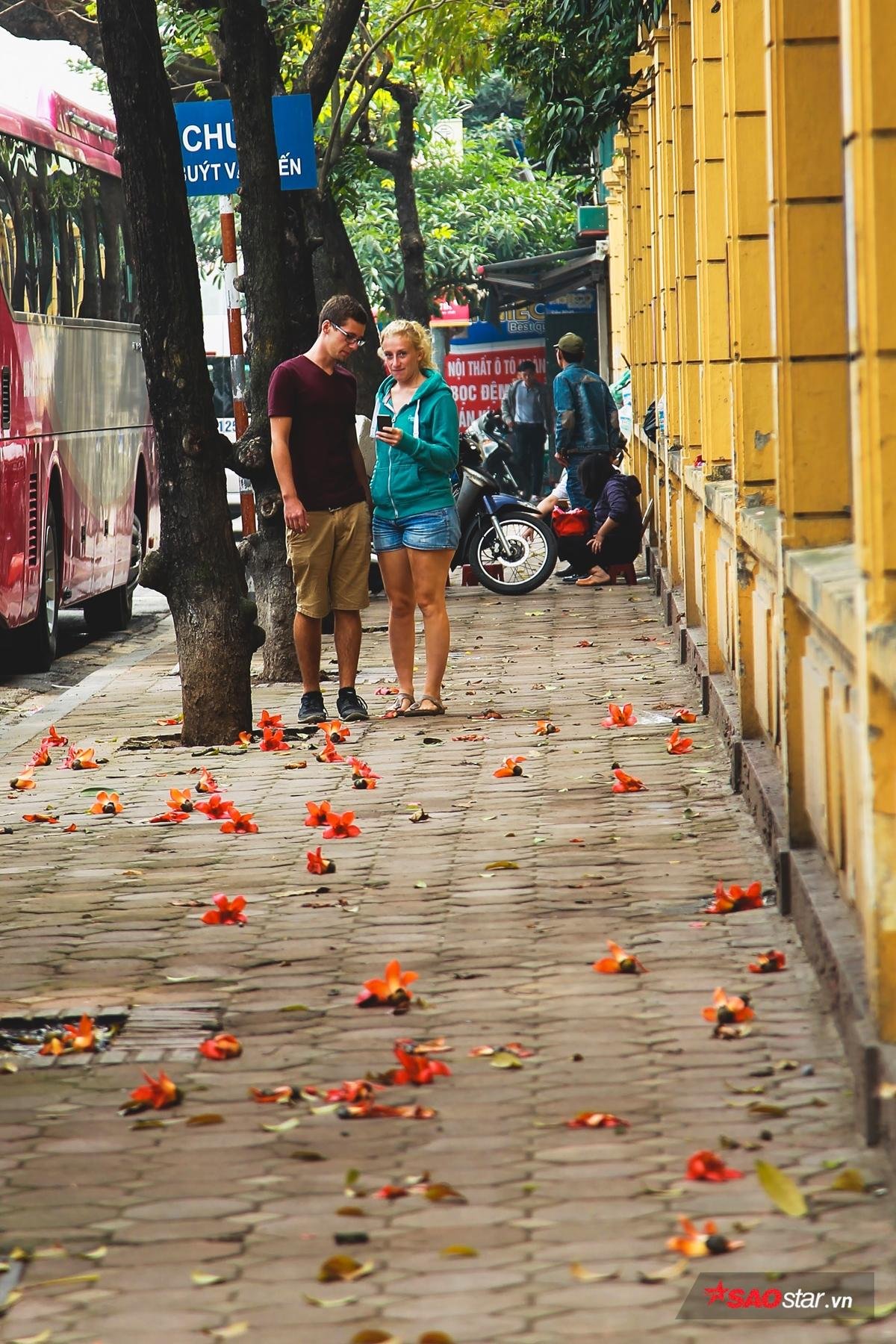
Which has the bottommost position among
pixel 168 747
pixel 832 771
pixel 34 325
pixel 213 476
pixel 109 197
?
pixel 168 747

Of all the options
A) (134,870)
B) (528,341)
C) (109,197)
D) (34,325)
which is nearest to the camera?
(134,870)

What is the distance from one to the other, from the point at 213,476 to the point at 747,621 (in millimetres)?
3318

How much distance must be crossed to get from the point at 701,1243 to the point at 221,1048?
173cm

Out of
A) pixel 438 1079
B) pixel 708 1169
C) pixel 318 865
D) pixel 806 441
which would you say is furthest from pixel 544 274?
pixel 708 1169

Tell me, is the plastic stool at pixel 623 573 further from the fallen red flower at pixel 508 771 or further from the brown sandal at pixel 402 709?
the fallen red flower at pixel 508 771

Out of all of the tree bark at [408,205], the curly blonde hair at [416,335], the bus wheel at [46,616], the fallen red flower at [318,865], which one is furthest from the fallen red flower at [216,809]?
the tree bark at [408,205]

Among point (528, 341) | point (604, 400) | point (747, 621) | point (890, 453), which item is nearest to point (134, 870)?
point (747, 621)

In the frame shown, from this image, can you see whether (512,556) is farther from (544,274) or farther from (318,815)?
(544,274)

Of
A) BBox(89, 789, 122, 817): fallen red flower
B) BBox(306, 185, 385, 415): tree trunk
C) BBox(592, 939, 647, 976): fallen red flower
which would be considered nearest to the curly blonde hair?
BBox(89, 789, 122, 817): fallen red flower

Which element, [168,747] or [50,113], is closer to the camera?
[168,747]

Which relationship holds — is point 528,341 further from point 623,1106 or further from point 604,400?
point 623,1106

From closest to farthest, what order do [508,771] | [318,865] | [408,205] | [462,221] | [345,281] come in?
[318,865], [508,771], [345,281], [408,205], [462,221]

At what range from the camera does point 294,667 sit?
13055 millimetres

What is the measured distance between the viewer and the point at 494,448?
76.0 feet
